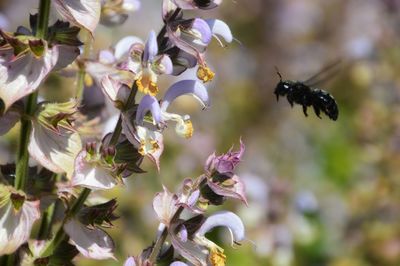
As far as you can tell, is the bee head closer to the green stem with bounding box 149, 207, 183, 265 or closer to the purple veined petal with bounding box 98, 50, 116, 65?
the purple veined petal with bounding box 98, 50, 116, 65

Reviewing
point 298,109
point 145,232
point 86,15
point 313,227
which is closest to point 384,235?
point 313,227

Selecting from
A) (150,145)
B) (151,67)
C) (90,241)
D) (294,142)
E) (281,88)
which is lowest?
(294,142)

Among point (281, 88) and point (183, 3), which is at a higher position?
point (183, 3)

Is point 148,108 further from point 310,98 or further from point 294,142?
point 294,142

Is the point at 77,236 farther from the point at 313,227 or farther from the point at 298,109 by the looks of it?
the point at 298,109

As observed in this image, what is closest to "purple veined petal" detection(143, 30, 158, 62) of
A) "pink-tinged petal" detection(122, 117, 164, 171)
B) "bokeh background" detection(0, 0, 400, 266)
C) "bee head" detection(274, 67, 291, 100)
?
"pink-tinged petal" detection(122, 117, 164, 171)

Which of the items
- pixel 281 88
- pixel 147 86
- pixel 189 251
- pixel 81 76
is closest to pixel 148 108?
pixel 147 86
